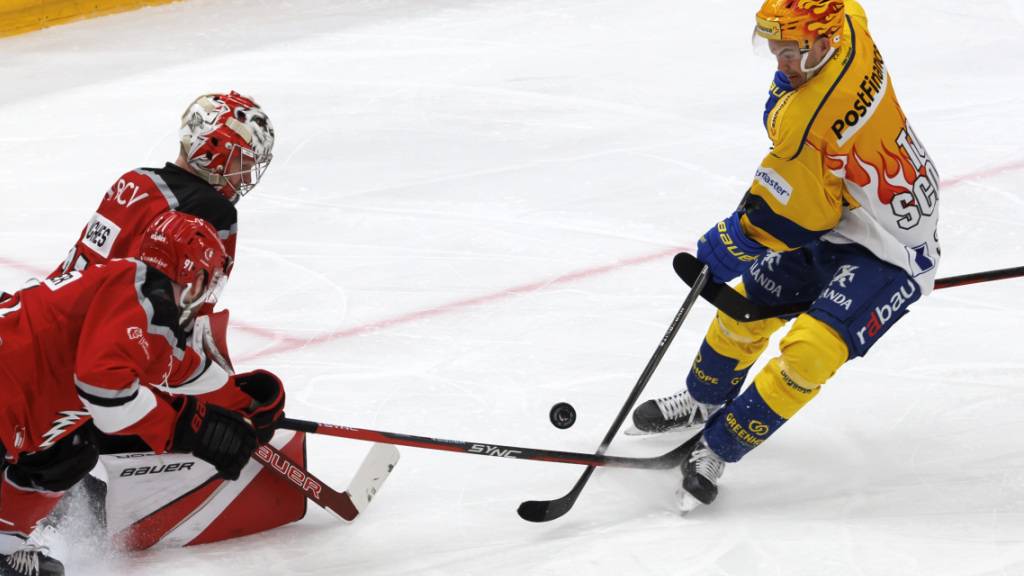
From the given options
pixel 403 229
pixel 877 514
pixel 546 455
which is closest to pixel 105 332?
pixel 546 455

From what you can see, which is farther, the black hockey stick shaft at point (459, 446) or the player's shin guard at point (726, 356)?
the player's shin guard at point (726, 356)

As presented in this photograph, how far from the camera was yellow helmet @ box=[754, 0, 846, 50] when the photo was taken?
271cm

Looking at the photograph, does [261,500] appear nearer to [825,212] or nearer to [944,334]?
[825,212]

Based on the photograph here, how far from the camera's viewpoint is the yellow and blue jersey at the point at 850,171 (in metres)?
2.75

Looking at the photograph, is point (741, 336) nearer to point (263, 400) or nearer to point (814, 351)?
point (814, 351)

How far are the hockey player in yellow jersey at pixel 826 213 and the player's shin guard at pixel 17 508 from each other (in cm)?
141

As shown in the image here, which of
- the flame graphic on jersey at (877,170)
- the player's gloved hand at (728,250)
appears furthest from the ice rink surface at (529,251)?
the flame graphic on jersey at (877,170)

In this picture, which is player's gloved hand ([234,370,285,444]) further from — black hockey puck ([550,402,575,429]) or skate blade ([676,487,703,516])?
skate blade ([676,487,703,516])

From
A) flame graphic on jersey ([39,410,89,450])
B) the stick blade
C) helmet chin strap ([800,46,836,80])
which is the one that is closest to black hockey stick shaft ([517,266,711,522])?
the stick blade

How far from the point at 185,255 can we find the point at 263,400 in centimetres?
54

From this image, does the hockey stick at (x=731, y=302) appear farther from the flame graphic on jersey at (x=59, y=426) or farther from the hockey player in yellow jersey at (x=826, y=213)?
the flame graphic on jersey at (x=59, y=426)

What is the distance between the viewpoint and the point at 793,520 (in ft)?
9.22

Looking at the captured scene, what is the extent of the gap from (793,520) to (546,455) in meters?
0.58

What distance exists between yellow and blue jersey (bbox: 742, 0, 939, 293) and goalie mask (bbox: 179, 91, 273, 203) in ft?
3.89
